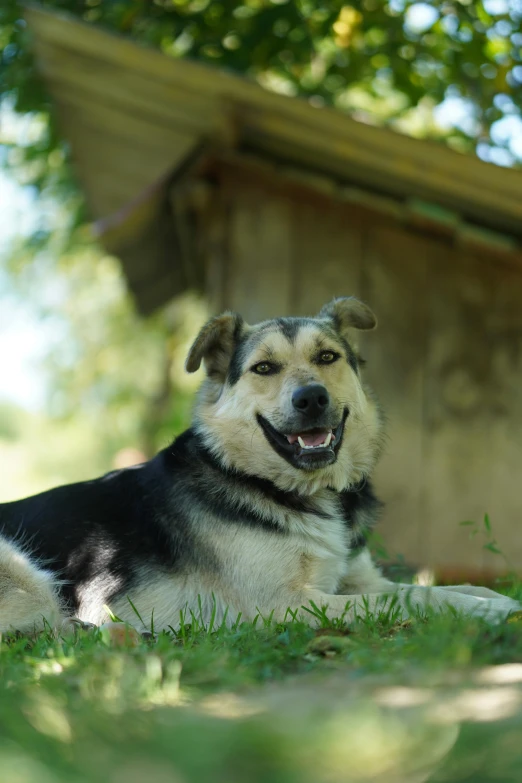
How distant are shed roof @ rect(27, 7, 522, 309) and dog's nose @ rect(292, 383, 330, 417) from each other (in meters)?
3.44

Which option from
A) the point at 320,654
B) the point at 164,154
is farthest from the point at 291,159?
the point at 320,654

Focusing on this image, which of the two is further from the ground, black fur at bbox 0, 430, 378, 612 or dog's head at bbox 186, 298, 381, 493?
dog's head at bbox 186, 298, 381, 493

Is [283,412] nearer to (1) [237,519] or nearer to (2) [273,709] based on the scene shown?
(1) [237,519]

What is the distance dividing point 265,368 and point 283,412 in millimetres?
361

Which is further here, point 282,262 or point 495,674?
point 282,262

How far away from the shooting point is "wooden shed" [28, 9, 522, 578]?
26.5 ft

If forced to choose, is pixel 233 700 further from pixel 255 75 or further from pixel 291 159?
pixel 255 75

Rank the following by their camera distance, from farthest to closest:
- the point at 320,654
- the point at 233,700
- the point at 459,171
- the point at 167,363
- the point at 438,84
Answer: the point at 167,363 → the point at 438,84 → the point at 459,171 → the point at 320,654 → the point at 233,700

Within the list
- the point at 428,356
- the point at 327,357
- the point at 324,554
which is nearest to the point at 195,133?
the point at 428,356

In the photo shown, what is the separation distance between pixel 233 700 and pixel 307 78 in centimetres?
1037

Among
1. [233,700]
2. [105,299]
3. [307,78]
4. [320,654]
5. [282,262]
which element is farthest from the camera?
[105,299]

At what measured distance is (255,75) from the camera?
10992mm

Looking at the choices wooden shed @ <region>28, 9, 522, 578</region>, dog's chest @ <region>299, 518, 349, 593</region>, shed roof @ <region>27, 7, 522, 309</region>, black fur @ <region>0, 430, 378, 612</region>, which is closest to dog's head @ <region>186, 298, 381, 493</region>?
black fur @ <region>0, 430, 378, 612</region>

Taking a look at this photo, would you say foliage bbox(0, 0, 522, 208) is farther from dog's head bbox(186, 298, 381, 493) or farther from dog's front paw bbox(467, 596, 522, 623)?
dog's front paw bbox(467, 596, 522, 623)
